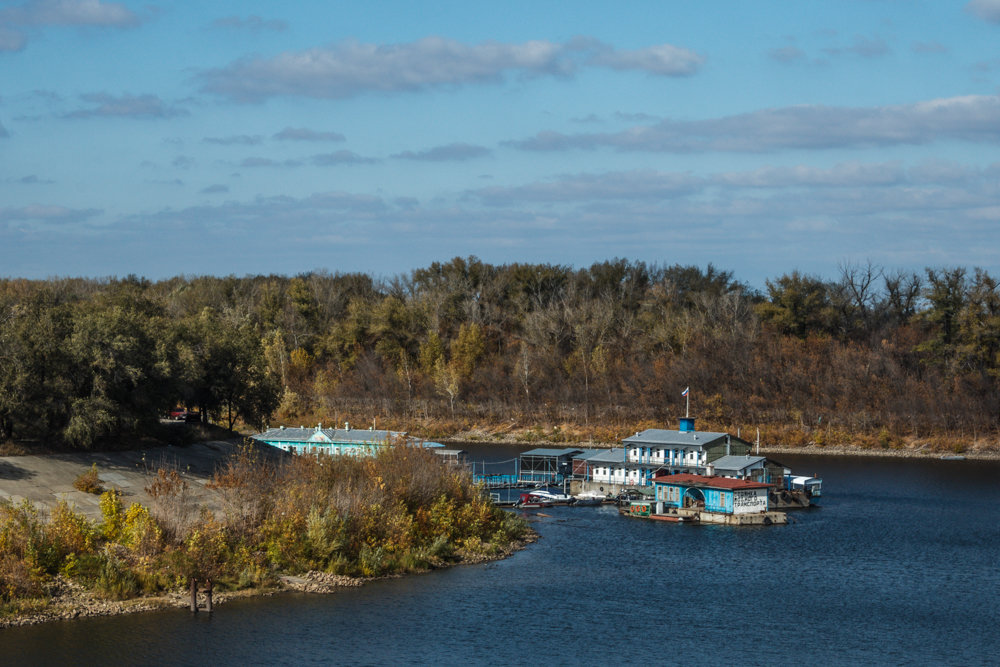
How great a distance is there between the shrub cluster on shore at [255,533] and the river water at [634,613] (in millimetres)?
1999

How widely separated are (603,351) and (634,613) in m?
92.8

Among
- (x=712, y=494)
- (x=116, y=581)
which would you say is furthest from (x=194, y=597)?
(x=712, y=494)

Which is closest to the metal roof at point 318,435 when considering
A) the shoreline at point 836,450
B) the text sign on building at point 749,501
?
the text sign on building at point 749,501

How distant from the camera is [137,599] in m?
42.3

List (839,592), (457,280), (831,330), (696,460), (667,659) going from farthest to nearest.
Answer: (457,280), (831,330), (696,460), (839,592), (667,659)

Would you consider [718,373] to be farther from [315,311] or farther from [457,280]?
[315,311]

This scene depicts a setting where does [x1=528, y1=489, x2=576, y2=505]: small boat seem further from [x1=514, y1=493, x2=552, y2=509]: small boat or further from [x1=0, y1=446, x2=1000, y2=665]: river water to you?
[x1=0, y1=446, x2=1000, y2=665]: river water

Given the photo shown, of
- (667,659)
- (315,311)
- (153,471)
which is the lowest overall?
(667,659)

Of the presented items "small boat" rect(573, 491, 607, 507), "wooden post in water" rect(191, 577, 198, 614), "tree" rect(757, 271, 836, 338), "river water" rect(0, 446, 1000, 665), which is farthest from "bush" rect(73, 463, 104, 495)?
"tree" rect(757, 271, 836, 338)

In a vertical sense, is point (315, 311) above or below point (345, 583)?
above

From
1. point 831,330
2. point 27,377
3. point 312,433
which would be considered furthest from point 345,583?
point 831,330

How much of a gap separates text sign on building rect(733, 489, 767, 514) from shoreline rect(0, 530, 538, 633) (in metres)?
31.7

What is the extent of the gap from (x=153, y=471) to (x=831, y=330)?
99.4m

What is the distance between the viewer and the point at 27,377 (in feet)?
179
